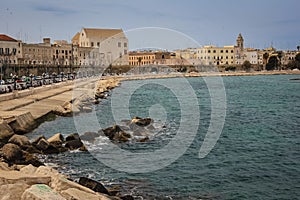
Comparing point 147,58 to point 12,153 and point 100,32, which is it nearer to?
point 100,32

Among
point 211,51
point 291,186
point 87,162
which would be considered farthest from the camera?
point 211,51

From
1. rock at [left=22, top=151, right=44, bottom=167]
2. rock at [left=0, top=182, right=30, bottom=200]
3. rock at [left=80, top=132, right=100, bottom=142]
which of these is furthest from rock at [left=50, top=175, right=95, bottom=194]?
rock at [left=80, top=132, right=100, bottom=142]

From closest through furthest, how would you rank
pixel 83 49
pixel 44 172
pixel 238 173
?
1. pixel 44 172
2. pixel 238 173
3. pixel 83 49

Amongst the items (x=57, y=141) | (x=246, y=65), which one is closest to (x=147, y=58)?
(x=246, y=65)

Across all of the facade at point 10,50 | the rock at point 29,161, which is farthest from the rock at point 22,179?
the facade at point 10,50

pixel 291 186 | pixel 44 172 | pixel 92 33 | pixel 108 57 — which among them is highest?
pixel 92 33

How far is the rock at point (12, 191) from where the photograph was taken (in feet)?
23.1

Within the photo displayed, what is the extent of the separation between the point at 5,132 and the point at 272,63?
111 metres

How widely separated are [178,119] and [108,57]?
7173cm

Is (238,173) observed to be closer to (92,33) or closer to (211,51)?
(92,33)

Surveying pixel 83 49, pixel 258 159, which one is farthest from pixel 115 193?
pixel 83 49

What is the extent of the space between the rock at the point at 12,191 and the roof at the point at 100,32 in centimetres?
8778

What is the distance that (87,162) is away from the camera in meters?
13.3

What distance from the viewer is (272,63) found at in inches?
4636
